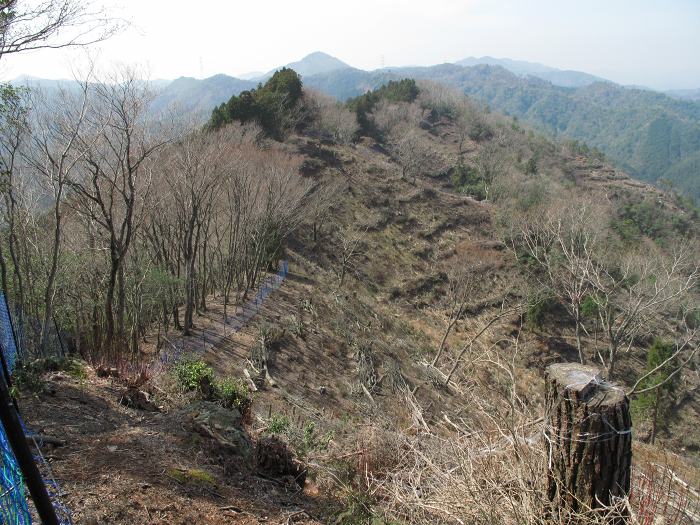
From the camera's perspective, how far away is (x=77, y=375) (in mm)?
6309

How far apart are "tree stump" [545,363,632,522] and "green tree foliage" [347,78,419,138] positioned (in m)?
47.5

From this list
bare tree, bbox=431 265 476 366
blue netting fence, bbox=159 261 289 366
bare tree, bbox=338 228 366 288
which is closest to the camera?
blue netting fence, bbox=159 261 289 366

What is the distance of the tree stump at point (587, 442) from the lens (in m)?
2.13

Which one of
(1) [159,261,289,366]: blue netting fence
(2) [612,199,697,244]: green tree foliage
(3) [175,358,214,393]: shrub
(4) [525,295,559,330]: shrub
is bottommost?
(4) [525,295,559,330]: shrub

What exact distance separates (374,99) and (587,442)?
179 ft

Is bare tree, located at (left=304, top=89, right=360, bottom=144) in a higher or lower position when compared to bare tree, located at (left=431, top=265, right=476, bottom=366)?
higher

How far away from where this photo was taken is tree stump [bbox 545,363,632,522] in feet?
7.00

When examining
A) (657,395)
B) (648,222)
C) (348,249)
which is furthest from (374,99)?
(657,395)

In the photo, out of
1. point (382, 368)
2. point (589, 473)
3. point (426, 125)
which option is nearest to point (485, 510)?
point (589, 473)

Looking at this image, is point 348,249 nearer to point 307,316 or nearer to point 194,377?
point 307,316

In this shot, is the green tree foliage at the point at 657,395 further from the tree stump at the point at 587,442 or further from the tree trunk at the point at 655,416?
the tree stump at the point at 587,442

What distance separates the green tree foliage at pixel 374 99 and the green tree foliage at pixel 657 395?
34522 mm

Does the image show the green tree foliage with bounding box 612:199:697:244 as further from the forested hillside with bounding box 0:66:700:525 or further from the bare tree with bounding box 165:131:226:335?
the bare tree with bounding box 165:131:226:335

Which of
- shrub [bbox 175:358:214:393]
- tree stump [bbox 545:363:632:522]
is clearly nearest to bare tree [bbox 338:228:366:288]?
shrub [bbox 175:358:214:393]
